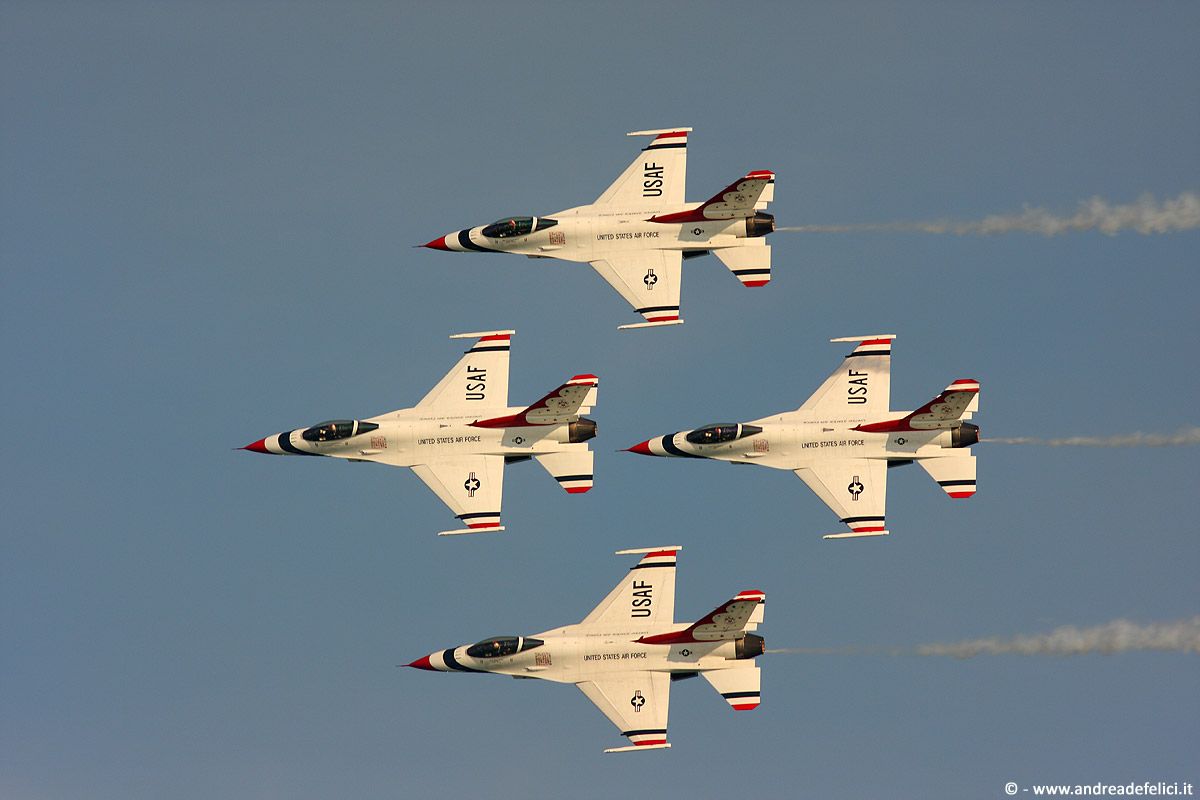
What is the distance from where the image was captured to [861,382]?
93312mm

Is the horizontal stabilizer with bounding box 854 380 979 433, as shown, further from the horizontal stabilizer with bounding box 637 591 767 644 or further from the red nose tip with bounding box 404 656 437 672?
the red nose tip with bounding box 404 656 437 672

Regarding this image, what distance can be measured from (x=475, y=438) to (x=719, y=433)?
9317 millimetres

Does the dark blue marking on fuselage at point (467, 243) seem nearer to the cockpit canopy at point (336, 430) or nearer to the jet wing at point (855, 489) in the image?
the cockpit canopy at point (336, 430)

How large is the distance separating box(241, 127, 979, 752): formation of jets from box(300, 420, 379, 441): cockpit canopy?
77 millimetres

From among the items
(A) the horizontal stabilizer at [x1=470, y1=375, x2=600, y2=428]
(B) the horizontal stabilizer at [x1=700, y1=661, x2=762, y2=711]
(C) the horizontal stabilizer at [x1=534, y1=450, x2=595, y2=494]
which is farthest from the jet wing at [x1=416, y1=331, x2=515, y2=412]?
(B) the horizontal stabilizer at [x1=700, y1=661, x2=762, y2=711]

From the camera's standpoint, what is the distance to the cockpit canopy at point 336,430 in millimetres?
92812

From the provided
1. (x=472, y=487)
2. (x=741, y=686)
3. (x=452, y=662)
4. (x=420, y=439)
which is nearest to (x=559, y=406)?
(x=472, y=487)

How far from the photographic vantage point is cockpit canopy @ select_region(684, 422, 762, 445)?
92.3 metres

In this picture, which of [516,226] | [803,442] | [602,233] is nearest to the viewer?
[803,442]

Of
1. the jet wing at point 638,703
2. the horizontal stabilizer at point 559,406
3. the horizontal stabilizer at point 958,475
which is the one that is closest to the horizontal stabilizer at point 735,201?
the horizontal stabilizer at point 559,406

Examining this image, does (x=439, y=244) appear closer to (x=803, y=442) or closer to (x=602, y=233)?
(x=602, y=233)

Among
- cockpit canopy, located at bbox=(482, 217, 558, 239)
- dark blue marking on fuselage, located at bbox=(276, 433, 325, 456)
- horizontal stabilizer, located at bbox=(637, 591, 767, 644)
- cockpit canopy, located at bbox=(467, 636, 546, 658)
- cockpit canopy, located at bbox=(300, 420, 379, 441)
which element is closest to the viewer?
horizontal stabilizer, located at bbox=(637, 591, 767, 644)

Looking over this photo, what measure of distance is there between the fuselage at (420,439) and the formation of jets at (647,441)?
0.05m

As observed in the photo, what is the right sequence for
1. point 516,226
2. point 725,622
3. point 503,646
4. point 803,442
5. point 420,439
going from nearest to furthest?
point 725,622
point 503,646
point 803,442
point 420,439
point 516,226
